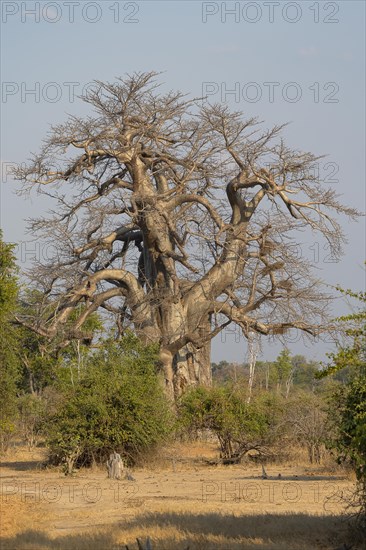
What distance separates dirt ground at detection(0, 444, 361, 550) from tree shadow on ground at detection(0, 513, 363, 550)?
0.01m

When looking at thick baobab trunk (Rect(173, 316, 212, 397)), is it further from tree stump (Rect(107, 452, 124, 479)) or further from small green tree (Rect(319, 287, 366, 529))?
small green tree (Rect(319, 287, 366, 529))

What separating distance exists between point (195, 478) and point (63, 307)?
9.27 metres

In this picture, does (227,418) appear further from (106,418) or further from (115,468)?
(115,468)

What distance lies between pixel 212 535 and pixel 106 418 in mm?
9732

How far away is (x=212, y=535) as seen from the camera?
1055 centimetres

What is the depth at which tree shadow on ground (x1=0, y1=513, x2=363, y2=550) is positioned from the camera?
10.1m

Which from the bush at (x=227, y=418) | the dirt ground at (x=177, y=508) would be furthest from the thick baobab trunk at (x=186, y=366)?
the dirt ground at (x=177, y=508)

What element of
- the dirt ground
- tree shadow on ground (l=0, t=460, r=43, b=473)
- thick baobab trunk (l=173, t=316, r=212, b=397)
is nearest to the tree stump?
the dirt ground

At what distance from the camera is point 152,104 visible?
87.5 ft

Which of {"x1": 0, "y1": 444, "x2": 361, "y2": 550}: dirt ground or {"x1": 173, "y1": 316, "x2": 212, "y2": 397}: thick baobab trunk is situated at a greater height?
{"x1": 173, "y1": 316, "x2": 212, "y2": 397}: thick baobab trunk

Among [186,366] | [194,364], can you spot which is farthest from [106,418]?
[194,364]

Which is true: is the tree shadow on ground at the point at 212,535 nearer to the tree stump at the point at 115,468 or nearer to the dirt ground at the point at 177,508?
the dirt ground at the point at 177,508

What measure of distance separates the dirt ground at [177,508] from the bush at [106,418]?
0.56 m

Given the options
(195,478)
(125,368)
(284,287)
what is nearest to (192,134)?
(284,287)
